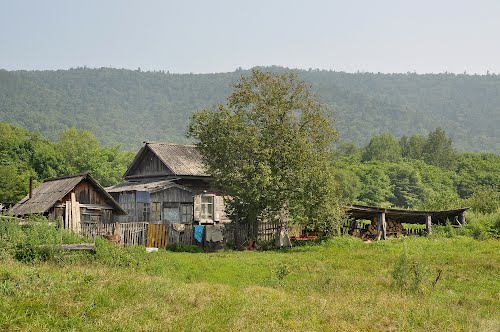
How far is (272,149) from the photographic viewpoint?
128 feet

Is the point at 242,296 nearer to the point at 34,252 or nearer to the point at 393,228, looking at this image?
the point at 34,252

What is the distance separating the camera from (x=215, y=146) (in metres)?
39.3

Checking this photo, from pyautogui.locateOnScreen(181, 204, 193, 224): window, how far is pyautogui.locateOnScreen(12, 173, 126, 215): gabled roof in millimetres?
5859

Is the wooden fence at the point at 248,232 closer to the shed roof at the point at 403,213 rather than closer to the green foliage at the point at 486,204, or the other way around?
the shed roof at the point at 403,213

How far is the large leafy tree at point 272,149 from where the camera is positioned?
Result: 3850 centimetres

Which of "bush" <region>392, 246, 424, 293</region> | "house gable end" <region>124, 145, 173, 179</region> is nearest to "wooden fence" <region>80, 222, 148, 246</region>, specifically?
"house gable end" <region>124, 145, 173, 179</region>

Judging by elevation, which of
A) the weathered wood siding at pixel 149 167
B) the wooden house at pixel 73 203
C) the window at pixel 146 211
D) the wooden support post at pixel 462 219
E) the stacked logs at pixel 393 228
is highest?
the weathered wood siding at pixel 149 167

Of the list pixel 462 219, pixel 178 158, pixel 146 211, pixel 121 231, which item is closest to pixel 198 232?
pixel 146 211

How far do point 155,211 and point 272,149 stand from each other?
1006cm

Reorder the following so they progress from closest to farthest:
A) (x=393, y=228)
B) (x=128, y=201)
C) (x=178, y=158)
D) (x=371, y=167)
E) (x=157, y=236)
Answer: (x=157, y=236) < (x=128, y=201) < (x=393, y=228) < (x=178, y=158) < (x=371, y=167)

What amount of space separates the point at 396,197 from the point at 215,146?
84.5 meters

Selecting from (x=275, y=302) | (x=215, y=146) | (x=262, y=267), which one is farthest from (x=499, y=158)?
(x=275, y=302)

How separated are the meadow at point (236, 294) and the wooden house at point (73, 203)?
8239mm

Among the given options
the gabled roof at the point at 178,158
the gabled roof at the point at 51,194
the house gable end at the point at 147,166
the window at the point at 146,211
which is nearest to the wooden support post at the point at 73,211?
the gabled roof at the point at 51,194
